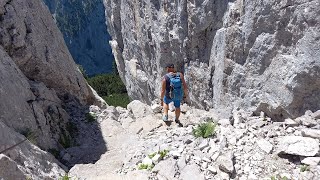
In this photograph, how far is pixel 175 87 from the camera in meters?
11.9

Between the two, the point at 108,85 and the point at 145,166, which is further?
the point at 108,85

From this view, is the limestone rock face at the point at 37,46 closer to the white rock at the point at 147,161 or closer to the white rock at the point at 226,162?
the white rock at the point at 147,161

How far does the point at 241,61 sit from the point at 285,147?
573cm

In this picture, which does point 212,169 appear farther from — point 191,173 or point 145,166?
point 145,166

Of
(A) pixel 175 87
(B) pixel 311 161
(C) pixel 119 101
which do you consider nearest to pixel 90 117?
(A) pixel 175 87

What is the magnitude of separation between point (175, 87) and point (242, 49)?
3.19m

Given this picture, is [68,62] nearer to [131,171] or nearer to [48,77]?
[48,77]

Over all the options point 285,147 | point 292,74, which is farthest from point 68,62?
point 285,147

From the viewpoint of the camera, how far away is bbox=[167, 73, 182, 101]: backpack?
11.9m

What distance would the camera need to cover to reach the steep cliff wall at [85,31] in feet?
406

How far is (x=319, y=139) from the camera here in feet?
26.5

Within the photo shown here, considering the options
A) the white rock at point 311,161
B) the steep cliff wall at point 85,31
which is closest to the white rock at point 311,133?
the white rock at point 311,161

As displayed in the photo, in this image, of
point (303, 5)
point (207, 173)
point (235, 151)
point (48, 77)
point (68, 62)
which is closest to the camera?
point (207, 173)

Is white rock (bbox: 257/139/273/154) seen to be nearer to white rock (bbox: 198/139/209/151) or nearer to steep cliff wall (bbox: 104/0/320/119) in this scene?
white rock (bbox: 198/139/209/151)
